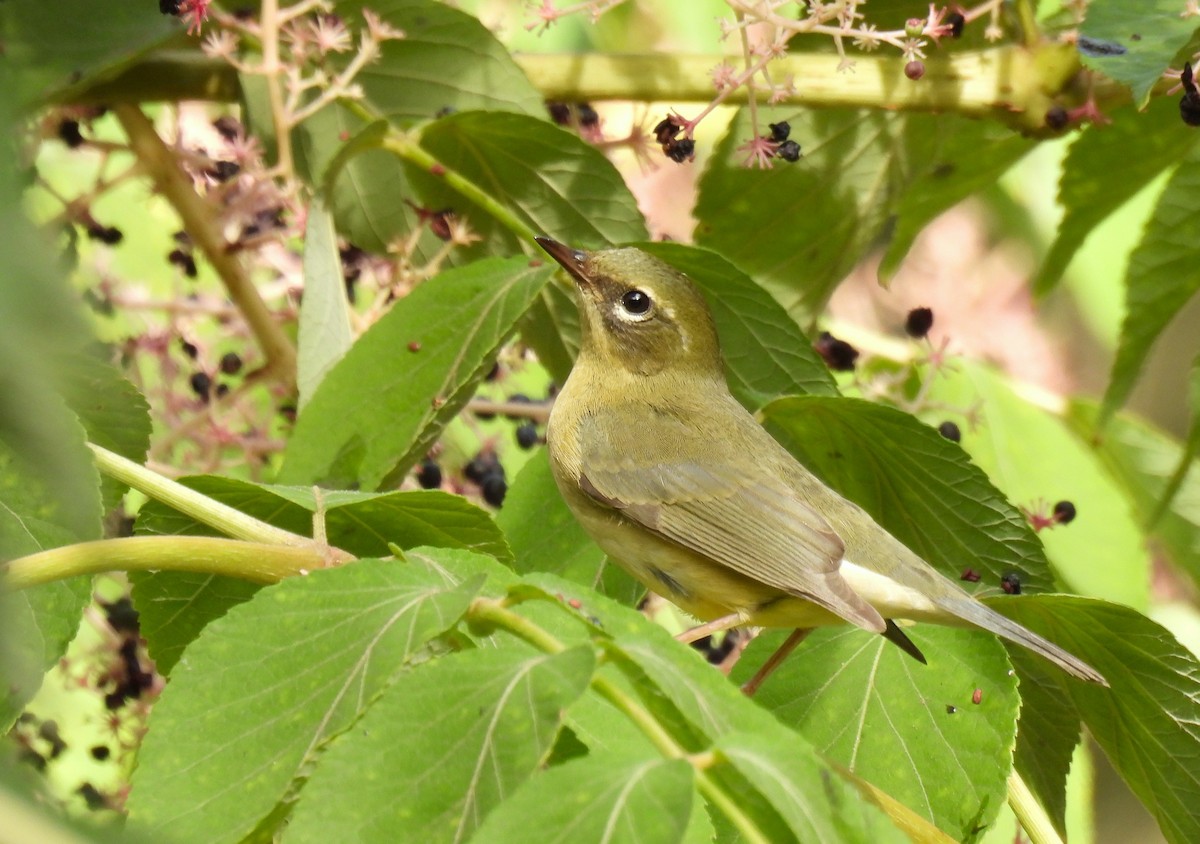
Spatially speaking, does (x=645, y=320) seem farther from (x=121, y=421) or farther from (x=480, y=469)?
(x=121, y=421)

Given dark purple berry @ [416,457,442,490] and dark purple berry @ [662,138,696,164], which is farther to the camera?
dark purple berry @ [416,457,442,490]

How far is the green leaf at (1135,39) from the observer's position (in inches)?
83.5

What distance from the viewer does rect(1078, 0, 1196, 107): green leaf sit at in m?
2.12

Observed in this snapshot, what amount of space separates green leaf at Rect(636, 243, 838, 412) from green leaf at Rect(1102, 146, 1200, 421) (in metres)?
0.72

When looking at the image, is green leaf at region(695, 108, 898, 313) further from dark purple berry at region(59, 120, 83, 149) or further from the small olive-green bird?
dark purple berry at region(59, 120, 83, 149)

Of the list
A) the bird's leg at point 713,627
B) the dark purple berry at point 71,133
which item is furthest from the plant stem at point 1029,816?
the dark purple berry at point 71,133

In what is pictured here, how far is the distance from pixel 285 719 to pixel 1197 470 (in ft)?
8.44

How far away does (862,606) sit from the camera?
215 cm

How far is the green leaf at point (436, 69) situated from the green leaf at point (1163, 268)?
3.91ft

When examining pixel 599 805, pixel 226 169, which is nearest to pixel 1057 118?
pixel 226 169

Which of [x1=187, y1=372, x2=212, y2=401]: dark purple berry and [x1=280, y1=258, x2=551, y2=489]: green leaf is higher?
[x1=280, y1=258, x2=551, y2=489]: green leaf

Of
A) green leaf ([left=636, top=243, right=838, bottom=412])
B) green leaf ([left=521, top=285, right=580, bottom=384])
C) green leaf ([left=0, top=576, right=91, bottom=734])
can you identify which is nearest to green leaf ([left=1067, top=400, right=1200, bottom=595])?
green leaf ([left=636, top=243, right=838, bottom=412])

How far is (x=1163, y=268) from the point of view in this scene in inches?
103

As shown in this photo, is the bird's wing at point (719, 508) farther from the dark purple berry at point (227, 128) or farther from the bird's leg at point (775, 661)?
the dark purple berry at point (227, 128)
